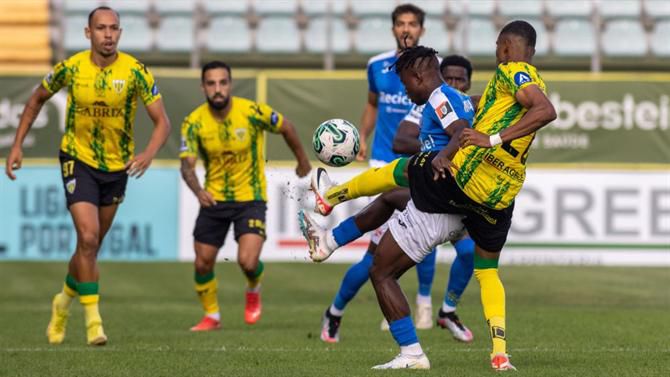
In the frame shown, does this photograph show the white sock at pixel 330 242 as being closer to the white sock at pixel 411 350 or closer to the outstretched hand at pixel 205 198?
the white sock at pixel 411 350

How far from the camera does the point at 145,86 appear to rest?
10289 millimetres

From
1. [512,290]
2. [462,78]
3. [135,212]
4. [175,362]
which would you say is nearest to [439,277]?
[512,290]

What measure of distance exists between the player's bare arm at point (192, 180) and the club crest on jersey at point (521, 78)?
4.24 meters

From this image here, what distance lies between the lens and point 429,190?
8.06 m

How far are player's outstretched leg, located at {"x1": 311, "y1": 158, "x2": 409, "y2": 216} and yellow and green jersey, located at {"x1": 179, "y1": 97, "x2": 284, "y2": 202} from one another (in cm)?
302

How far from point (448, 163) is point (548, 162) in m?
10.8

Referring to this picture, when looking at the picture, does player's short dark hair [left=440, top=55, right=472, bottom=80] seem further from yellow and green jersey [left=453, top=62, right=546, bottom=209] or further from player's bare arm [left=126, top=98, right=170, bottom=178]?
yellow and green jersey [left=453, top=62, right=546, bottom=209]

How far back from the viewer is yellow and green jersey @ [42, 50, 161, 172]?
10195 millimetres

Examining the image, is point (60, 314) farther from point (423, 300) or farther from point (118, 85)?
point (423, 300)

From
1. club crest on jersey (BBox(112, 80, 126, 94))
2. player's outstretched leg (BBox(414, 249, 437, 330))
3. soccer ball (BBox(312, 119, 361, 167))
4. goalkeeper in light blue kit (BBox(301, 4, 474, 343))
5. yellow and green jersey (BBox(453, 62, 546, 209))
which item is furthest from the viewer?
player's outstretched leg (BBox(414, 249, 437, 330))

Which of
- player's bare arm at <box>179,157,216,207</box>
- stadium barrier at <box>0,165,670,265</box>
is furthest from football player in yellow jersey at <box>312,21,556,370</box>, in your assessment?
stadium barrier at <box>0,165,670,265</box>

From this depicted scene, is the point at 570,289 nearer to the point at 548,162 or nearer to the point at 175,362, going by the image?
the point at 548,162

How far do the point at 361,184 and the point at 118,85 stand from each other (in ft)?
8.69

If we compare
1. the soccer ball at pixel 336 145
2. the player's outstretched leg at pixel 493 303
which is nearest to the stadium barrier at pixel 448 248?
the soccer ball at pixel 336 145
